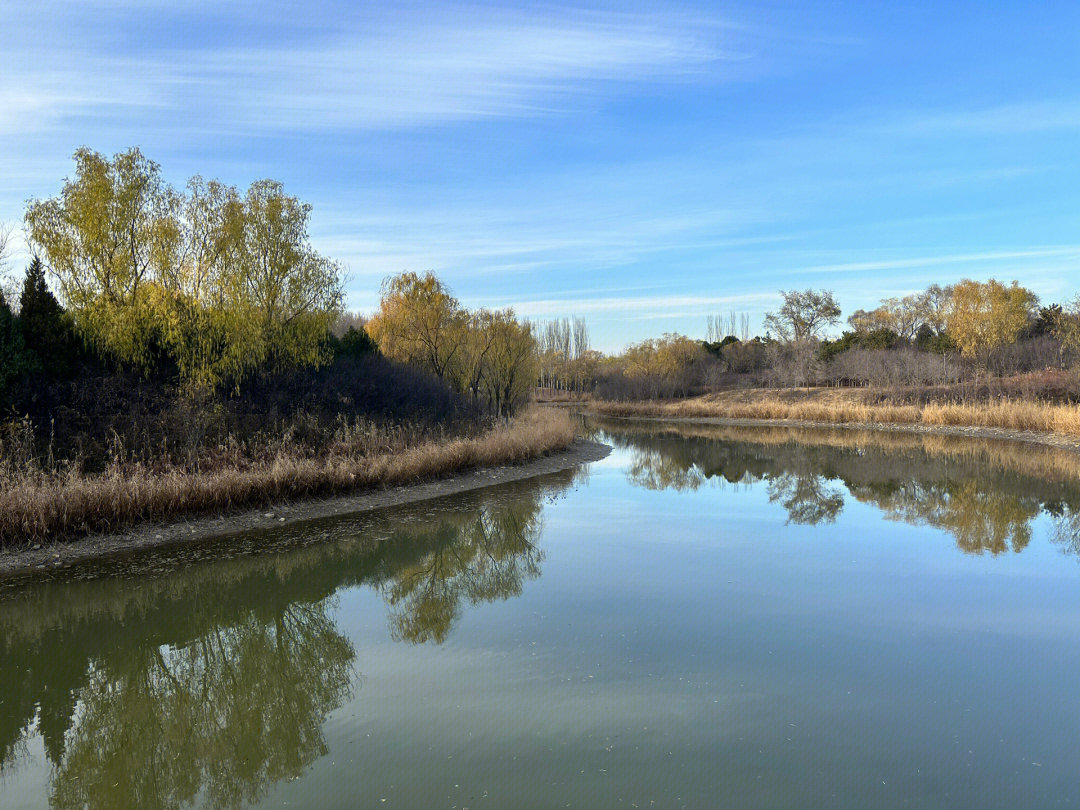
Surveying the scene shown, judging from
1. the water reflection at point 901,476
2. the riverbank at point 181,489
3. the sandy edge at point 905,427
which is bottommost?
the water reflection at point 901,476

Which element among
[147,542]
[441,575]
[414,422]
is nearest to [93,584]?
[147,542]

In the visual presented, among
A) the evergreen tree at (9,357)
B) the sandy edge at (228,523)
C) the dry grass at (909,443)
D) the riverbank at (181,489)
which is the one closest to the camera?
the sandy edge at (228,523)

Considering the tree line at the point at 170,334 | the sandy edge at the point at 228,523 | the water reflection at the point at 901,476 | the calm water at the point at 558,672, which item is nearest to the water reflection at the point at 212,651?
the calm water at the point at 558,672

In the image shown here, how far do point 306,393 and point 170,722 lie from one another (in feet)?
43.9

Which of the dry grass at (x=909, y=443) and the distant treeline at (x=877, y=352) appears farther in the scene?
the distant treeline at (x=877, y=352)

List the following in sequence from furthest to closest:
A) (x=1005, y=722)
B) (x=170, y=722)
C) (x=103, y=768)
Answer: (x=170, y=722), (x=1005, y=722), (x=103, y=768)

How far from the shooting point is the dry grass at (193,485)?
9.76 m

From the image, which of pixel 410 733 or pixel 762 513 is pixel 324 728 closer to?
pixel 410 733

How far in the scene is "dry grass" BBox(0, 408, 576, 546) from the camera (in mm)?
9758

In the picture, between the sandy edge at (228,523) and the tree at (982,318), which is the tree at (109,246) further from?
the tree at (982,318)

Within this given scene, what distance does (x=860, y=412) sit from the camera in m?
35.4

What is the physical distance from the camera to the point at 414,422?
19.2 m

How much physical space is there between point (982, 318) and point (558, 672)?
43360 millimetres

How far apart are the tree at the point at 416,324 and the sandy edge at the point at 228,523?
905 centimetres
